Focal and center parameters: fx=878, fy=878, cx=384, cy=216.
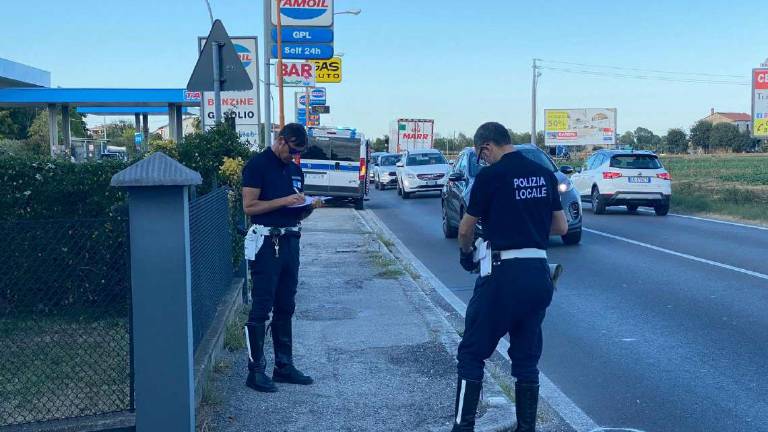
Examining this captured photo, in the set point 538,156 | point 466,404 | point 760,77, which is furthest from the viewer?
point 760,77

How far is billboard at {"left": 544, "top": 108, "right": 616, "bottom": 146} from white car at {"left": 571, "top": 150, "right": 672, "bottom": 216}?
4741 centimetres

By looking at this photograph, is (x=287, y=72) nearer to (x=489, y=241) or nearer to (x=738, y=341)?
(x=738, y=341)

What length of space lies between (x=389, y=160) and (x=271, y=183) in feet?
123

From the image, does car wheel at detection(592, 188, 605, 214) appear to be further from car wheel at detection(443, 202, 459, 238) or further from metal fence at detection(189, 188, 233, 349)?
metal fence at detection(189, 188, 233, 349)

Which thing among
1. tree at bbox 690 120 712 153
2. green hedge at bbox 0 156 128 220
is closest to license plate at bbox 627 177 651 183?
green hedge at bbox 0 156 128 220

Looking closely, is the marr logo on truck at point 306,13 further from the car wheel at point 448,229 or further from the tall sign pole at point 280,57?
the car wheel at point 448,229

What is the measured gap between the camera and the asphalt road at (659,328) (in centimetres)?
604

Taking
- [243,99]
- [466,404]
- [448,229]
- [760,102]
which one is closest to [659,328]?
[466,404]

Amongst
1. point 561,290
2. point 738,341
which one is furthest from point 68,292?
point 561,290

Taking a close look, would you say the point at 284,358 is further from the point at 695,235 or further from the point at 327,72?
the point at 327,72

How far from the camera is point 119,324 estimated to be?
537 centimetres

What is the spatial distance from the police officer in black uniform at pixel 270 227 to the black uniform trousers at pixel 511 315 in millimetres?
1546

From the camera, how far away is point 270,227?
5949mm

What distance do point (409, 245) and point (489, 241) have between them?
11.7 m
